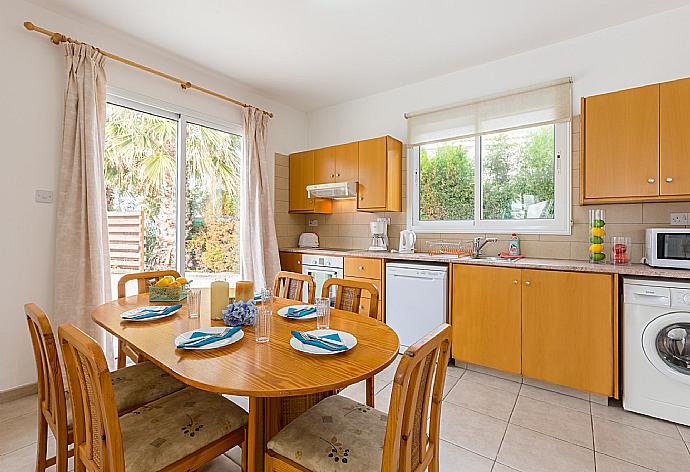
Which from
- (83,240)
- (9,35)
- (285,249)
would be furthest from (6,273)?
(285,249)

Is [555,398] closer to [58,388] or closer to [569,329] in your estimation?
[569,329]

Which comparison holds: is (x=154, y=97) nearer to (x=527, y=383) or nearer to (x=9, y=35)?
A: (x=9, y=35)

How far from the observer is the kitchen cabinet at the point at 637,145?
88.4 inches

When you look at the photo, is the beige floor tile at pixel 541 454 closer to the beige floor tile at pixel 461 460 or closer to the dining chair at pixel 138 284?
the beige floor tile at pixel 461 460

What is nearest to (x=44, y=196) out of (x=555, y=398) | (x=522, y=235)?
(x=522, y=235)

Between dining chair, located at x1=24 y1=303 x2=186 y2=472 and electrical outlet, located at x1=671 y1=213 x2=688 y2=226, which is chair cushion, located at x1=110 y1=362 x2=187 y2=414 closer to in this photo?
dining chair, located at x1=24 y1=303 x2=186 y2=472

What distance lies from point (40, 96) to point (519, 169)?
3.85 m

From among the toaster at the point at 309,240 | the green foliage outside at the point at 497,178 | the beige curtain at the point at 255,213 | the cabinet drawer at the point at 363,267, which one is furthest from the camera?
the toaster at the point at 309,240

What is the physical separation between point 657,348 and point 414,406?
2.07 metres

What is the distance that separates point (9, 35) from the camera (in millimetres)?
2342

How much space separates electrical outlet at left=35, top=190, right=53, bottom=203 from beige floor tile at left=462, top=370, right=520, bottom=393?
3.42 metres

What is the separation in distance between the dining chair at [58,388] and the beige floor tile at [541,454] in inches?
67.9

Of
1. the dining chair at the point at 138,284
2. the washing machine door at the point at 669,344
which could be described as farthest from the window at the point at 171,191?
the washing machine door at the point at 669,344

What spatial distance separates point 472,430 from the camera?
6.82ft
